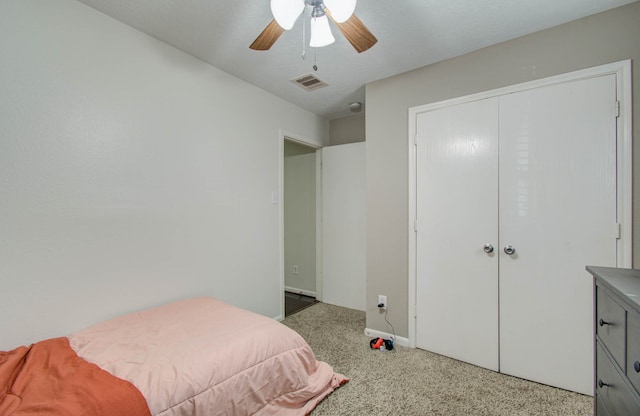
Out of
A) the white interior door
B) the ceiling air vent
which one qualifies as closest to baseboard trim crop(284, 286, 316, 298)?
the white interior door

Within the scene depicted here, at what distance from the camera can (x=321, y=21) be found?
4.63 feet

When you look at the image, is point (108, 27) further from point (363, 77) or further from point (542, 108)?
point (542, 108)

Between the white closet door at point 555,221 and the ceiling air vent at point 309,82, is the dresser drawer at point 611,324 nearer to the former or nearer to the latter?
the white closet door at point 555,221

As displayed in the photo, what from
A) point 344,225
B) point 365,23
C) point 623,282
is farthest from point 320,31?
point 344,225

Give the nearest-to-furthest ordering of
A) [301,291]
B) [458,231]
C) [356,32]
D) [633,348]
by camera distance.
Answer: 1. [633,348]
2. [356,32]
3. [458,231]
4. [301,291]

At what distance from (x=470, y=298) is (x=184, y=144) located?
2581mm

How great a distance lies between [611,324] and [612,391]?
236mm

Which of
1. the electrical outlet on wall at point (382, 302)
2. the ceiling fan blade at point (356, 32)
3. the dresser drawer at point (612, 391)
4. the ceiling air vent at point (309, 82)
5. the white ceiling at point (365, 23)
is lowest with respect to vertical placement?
the electrical outlet on wall at point (382, 302)

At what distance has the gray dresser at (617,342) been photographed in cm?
81

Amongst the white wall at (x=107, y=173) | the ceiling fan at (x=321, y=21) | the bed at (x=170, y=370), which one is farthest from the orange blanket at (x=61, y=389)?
the ceiling fan at (x=321, y=21)

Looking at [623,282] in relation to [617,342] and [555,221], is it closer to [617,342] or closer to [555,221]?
[617,342]

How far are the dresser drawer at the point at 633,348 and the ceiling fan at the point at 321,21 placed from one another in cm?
152

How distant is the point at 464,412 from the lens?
1.59 m

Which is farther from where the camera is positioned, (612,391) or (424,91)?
(424,91)
